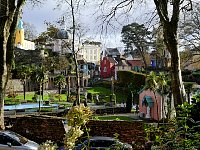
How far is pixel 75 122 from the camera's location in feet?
10.9

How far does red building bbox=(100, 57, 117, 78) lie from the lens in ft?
268

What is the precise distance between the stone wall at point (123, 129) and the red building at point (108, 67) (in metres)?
64.8

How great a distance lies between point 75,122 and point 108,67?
78.9 meters

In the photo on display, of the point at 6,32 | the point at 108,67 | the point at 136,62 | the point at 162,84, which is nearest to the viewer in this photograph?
the point at 6,32

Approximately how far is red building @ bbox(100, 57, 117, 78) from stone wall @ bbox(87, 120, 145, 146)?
213 feet

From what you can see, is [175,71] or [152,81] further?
[152,81]

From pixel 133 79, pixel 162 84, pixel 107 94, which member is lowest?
pixel 107 94

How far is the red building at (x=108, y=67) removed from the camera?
81562 millimetres

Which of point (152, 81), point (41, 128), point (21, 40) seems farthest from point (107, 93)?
point (41, 128)

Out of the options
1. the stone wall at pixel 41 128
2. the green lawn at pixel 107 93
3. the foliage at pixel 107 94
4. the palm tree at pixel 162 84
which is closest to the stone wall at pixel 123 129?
the stone wall at pixel 41 128

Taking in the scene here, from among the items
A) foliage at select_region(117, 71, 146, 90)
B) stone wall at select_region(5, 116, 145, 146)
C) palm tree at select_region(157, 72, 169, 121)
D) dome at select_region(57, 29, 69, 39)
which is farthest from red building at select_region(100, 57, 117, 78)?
stone wall at select_region(5, 116, 145, 146)

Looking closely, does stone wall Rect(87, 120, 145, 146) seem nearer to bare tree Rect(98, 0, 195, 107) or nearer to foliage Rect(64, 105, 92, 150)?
bare tree Rect(98, 0, 195, 107)

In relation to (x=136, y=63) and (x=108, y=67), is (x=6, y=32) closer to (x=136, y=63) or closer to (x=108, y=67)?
(x=108, y=67)

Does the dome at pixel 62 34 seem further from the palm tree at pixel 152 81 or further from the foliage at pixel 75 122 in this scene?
the foliage at pixel 75 122
